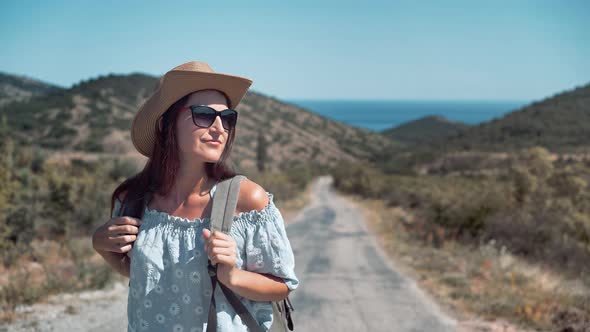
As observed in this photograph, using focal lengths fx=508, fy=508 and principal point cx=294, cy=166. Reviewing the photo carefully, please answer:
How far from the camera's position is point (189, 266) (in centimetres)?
178

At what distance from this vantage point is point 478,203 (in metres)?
14.0

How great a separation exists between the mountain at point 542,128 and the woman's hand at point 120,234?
5184cm

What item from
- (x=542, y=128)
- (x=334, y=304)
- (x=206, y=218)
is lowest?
(x=334, y=304)

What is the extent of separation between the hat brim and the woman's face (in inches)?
1.4

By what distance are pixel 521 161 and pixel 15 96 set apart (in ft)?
185

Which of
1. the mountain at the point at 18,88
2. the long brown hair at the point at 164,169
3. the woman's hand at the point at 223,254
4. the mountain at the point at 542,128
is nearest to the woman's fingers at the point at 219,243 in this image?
the woman's hand at the point at 223,254

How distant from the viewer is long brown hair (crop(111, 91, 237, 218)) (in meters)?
1.97

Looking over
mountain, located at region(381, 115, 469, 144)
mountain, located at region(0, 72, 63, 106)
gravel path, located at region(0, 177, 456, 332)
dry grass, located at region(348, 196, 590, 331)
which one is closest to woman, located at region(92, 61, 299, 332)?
gravel path, located at region(0, 177, 456, 332)

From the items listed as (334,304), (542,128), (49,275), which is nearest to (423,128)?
(542,128)

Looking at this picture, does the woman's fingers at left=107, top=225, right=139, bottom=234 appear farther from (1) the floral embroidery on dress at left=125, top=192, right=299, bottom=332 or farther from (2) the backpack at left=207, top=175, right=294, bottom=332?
(2) the backpack at left=207, top=175, right=294, bottom=332

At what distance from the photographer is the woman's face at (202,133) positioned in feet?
6.21

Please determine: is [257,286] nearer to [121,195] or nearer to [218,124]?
[218,124]

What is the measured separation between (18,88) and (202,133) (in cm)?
6981

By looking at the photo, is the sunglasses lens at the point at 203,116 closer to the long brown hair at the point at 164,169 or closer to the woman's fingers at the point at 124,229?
the long brown hair at the point at 164,169
